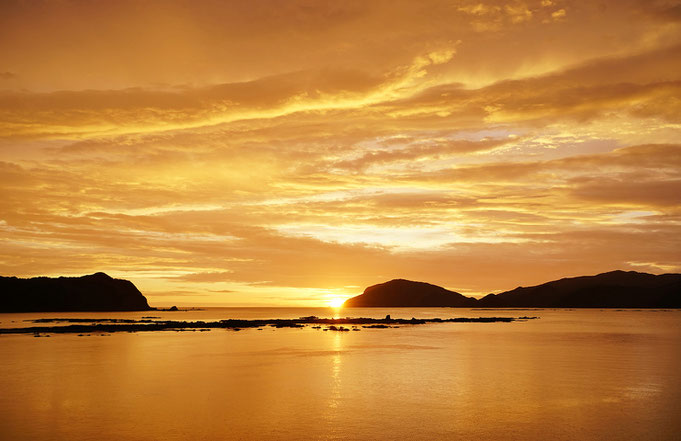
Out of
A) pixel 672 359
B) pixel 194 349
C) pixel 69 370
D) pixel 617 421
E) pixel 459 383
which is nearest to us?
pixel 617 421

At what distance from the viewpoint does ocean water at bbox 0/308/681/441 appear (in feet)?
68.0

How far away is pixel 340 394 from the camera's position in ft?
92.8

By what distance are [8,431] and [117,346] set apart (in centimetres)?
3741

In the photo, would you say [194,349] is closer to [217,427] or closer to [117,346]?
[117,346]

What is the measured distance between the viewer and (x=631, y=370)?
37312 mm

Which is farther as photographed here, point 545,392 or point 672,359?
point 672,359

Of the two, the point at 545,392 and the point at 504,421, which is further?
the point at 545,392

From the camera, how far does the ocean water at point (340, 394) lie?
20734 millimetres

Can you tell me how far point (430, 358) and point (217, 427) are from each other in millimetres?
26436

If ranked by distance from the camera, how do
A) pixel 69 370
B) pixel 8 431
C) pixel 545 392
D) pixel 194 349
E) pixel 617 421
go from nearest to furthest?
pixel 8 431, pixel 617 421, pixel 545 392, pixel 69 370, pixel 194 349

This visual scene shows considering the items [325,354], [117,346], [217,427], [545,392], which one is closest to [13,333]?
[117,346]

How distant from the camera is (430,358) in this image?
146 ft

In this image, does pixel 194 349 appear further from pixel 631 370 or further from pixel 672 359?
pixel 672 359

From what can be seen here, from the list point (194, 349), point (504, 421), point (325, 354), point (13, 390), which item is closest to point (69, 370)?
point (13, 390)
